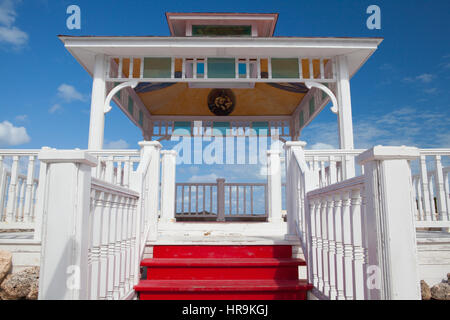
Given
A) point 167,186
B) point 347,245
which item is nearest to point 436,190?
point 347,245

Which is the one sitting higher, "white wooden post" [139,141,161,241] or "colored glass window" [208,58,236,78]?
Result: "colored glass window" [208,58,236,78]

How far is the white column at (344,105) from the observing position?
5.51 meters

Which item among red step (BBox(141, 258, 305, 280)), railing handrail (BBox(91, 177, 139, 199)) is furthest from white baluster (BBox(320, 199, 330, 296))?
railing handrail (BBox(91, 177, 139, 199))

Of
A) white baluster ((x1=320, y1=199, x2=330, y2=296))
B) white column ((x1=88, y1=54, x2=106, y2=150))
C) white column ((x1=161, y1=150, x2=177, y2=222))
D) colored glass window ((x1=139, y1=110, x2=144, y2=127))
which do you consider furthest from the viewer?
colored glass window ((x1=139, y1=110, x2=144, y2=127))

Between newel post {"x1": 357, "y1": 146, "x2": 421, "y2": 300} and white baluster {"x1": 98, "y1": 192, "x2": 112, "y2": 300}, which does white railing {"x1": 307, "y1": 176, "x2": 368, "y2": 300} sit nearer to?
newel post {"x1": 357, "y1": 146, "x2": 421, "y2": 300}

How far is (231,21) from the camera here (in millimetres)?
7598

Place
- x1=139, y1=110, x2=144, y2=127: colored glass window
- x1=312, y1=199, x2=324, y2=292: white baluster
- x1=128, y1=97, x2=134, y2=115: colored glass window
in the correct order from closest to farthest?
x1=312, y1=199, x2=324, y2=292: white baluster
x1=128, y1=97, x2=134, y2=115: colored glass window
x1=139, y1=110, x2=144, y2=127: colored glass window

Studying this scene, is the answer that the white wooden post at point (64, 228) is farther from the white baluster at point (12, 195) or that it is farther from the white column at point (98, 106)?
the white column at point (98, 106)

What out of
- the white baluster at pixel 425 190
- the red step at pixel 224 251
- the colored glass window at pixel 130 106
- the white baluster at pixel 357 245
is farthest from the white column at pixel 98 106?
the white baluster at pixel 425 190

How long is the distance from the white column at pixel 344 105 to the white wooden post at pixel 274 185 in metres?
1.26

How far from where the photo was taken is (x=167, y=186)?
5844 millimetres

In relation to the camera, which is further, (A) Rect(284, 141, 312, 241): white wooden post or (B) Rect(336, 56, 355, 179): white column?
(B) Rect(336, 56, 355, 179): white column

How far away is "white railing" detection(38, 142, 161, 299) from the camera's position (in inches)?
55.7

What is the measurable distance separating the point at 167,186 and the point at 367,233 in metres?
4.66
